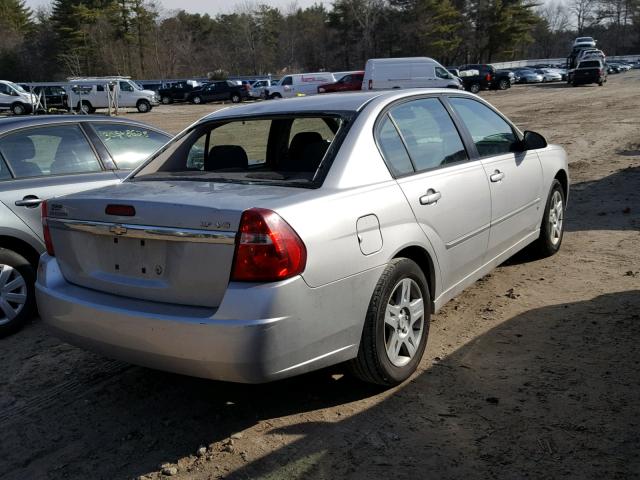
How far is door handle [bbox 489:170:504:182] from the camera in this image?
4531 millimetres

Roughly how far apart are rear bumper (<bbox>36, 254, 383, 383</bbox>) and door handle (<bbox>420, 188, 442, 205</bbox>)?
0.68 meters

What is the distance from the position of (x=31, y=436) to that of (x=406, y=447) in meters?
1.92

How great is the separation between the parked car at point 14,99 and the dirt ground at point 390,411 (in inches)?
1462

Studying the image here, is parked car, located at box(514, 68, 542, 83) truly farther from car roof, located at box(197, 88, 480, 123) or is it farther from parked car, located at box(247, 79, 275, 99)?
car roof, located at box(197, 88, 480, 123)

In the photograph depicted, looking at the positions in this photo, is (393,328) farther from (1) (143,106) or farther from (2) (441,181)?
(1) (143,106)

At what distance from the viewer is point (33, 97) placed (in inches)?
1435

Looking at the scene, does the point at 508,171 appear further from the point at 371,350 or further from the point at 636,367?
the point at 371,350

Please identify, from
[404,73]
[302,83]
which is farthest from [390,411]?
[302,83]

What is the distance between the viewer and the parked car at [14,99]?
37.2 meters

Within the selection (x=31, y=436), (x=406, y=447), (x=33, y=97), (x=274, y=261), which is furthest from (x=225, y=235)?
(x=33, y=97)

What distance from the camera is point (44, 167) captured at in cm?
512

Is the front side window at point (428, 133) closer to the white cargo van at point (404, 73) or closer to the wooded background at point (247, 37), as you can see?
the white cargo van at point (404, 73)

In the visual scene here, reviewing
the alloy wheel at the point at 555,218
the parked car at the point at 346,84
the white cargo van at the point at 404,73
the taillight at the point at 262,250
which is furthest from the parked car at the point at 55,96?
the taillight at the point at 262,250

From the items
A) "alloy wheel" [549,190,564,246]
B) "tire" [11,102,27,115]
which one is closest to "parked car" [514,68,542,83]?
"tire" [11,102,27,115]
